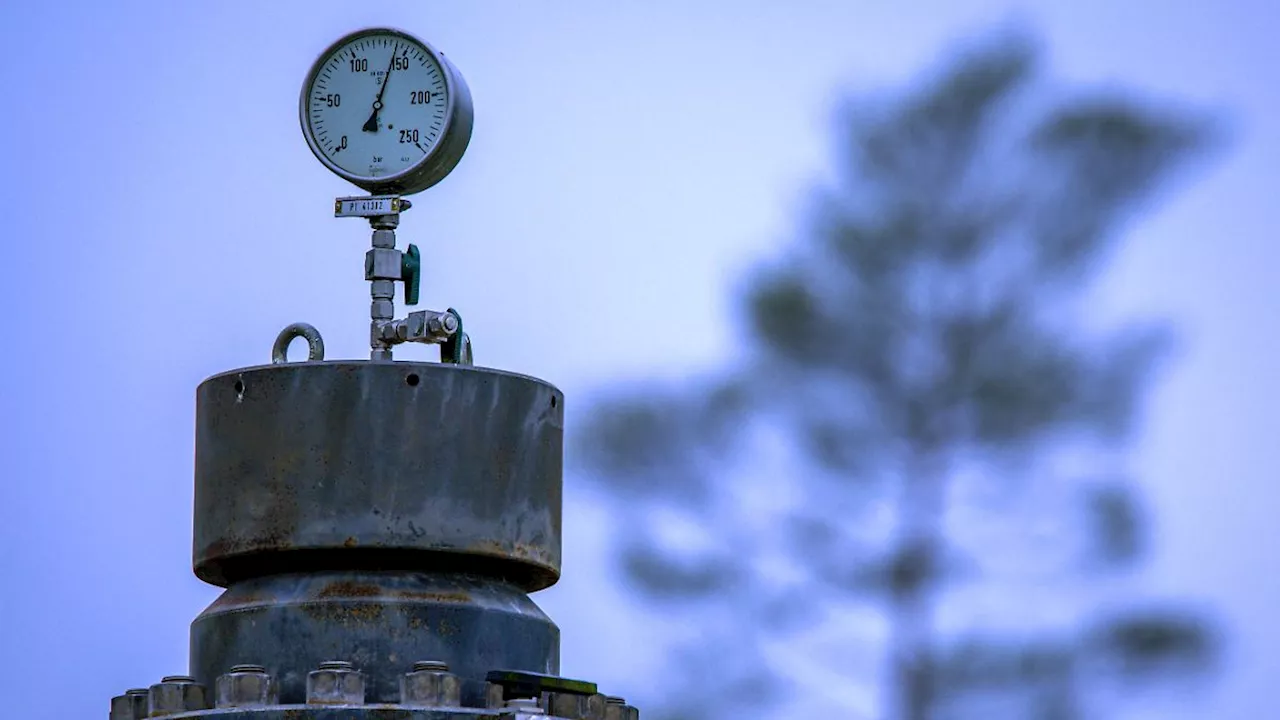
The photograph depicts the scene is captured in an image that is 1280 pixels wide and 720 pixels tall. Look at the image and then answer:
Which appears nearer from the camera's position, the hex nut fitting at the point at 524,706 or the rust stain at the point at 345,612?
the hex nut fitting at the point at 524,706

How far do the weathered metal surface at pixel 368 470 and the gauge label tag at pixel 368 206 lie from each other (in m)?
0.64

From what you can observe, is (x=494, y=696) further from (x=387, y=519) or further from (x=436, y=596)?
(x=387, y=519)

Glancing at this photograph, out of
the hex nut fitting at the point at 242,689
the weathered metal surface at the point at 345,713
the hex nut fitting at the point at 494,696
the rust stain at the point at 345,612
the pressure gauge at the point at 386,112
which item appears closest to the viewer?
the weathered metal surface at the point at 345,713

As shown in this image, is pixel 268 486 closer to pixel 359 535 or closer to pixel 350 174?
pixel 359 535

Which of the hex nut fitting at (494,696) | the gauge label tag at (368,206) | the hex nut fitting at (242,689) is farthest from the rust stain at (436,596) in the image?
the gauge label tag at (368,206)

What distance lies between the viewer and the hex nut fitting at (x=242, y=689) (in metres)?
10.2

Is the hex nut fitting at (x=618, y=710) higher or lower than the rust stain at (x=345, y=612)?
lower

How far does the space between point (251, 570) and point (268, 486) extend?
364mm

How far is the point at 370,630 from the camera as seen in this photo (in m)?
10.5

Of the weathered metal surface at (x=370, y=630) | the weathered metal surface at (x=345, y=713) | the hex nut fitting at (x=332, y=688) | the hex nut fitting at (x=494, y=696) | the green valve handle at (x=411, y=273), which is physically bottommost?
the weathered metal surface at (x=345, y=713)

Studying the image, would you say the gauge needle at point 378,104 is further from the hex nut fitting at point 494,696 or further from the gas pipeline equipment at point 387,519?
the hex nut fitting at point 494,696

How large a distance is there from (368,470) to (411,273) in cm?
85

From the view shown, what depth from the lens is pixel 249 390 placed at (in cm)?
1066

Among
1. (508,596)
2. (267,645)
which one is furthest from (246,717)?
(508,596)
